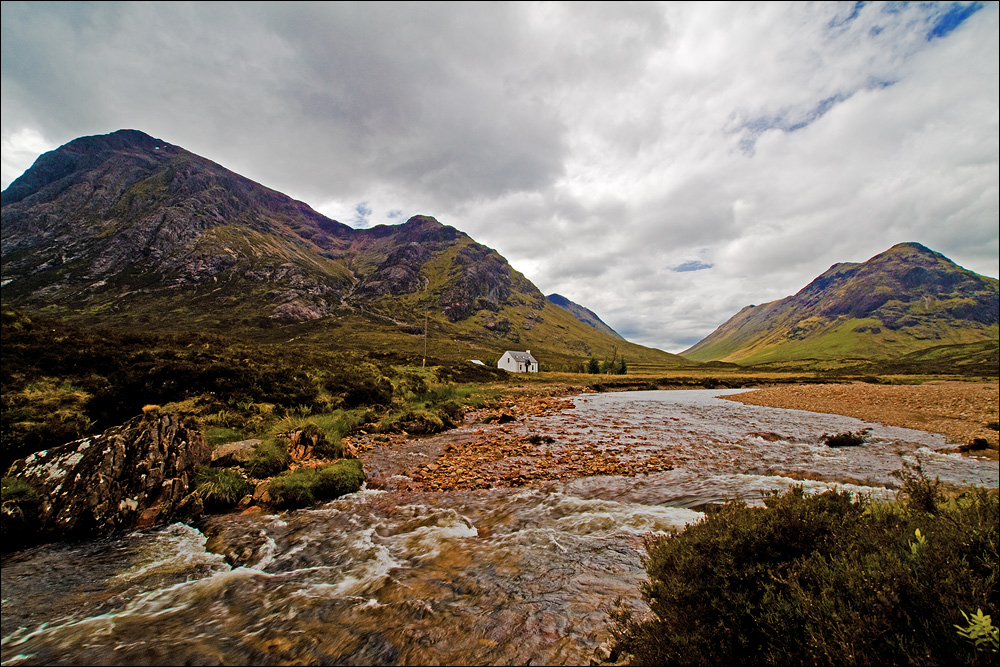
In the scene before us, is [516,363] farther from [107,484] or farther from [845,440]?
[107,484]

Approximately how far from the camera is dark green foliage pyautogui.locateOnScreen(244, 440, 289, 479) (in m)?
12.6

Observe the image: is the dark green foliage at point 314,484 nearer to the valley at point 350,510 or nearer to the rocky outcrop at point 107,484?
the valley at point 350,510

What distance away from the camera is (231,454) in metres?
13.1

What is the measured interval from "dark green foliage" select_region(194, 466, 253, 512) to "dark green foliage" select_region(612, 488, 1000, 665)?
1125 centimetres

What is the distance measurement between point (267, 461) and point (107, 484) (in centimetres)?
410

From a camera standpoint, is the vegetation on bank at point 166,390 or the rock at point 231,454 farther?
the rock at point 231,454

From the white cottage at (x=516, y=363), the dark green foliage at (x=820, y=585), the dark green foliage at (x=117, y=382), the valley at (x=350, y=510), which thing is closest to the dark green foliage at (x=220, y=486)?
the valley at (x=350, y=510)

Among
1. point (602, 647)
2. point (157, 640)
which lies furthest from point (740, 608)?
point (157, 640)

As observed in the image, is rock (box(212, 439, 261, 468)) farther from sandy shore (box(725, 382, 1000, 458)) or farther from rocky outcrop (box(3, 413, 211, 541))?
sandy shore (box(725, 382, 1000, 458))

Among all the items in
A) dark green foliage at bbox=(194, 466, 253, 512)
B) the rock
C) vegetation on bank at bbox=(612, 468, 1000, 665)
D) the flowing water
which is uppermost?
vegetation on bank at bbox=(612, 468, 1000, 665)

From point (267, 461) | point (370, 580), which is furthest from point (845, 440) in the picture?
point (267, 461)

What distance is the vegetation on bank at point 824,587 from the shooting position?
3.02 m

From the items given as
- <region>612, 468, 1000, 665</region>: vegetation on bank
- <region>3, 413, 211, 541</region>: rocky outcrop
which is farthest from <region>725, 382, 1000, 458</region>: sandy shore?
<region>3, 413, 211, 541</region>: rocky outcrop

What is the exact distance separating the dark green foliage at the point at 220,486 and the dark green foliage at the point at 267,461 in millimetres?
526
